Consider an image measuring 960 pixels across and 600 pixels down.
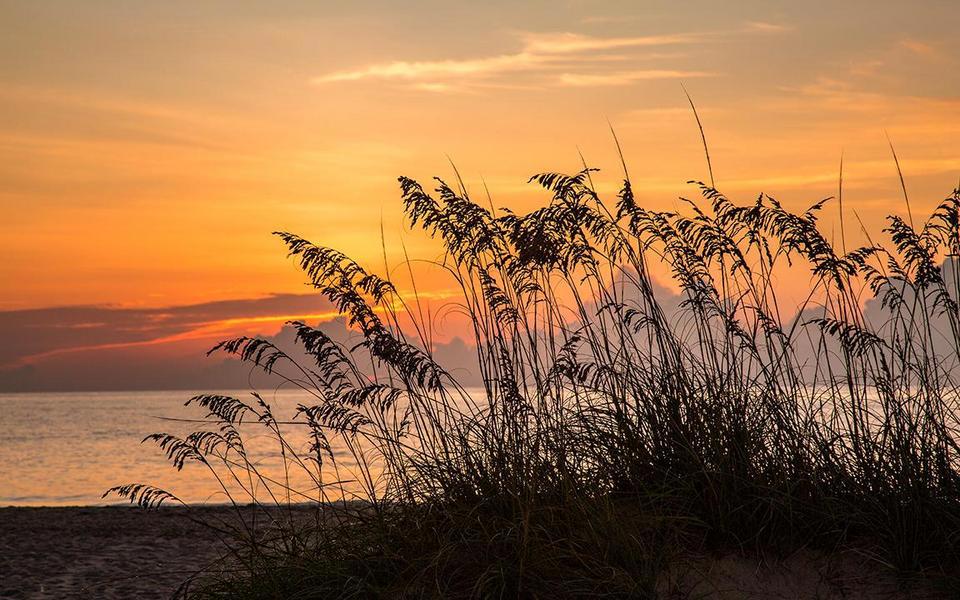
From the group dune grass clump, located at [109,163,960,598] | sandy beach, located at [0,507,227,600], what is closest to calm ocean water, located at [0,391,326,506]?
sandy beach, located at [0,507,227,600]

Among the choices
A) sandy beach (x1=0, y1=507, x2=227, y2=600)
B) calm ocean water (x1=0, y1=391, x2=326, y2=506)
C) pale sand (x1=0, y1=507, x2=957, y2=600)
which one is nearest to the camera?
pale sand (x1=0, y1=507, x2=957, y2=600)

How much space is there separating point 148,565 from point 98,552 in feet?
4.07

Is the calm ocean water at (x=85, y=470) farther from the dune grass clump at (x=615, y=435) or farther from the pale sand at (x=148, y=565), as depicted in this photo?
the dune grass clump at (x=615, y=435)

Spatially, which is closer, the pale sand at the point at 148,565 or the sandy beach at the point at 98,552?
the pale sand at the point at 148,565

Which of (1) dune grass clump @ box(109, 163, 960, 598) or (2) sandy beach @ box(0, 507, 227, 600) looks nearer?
(1) dune grass clump @ box(109, 163, 960, 598)

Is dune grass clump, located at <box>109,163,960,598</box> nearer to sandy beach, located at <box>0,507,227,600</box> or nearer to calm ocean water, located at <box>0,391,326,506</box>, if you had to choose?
sandy beach, located at <box>0,507,227,600</box>

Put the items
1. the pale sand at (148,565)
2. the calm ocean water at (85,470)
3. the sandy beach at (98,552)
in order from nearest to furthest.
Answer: the pale sand at (148,565) → the sandy beach at (98,552) → the calm ocean water at (85,470)

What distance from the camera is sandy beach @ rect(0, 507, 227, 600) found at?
766 centimetres

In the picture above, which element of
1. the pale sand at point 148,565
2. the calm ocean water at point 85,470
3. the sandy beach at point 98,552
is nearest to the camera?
the pale sand at point 148,565

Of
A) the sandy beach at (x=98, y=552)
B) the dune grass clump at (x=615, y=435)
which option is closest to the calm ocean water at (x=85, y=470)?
the sandy beach at (x=98, y=552)

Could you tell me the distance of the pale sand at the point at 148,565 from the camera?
16.4ft

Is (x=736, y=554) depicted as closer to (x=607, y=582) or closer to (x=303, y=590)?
(x=607, y=582)

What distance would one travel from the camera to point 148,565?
8867 millimetres

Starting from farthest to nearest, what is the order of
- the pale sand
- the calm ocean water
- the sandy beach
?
the calm ocean water → the sandy beach → the pale sand
